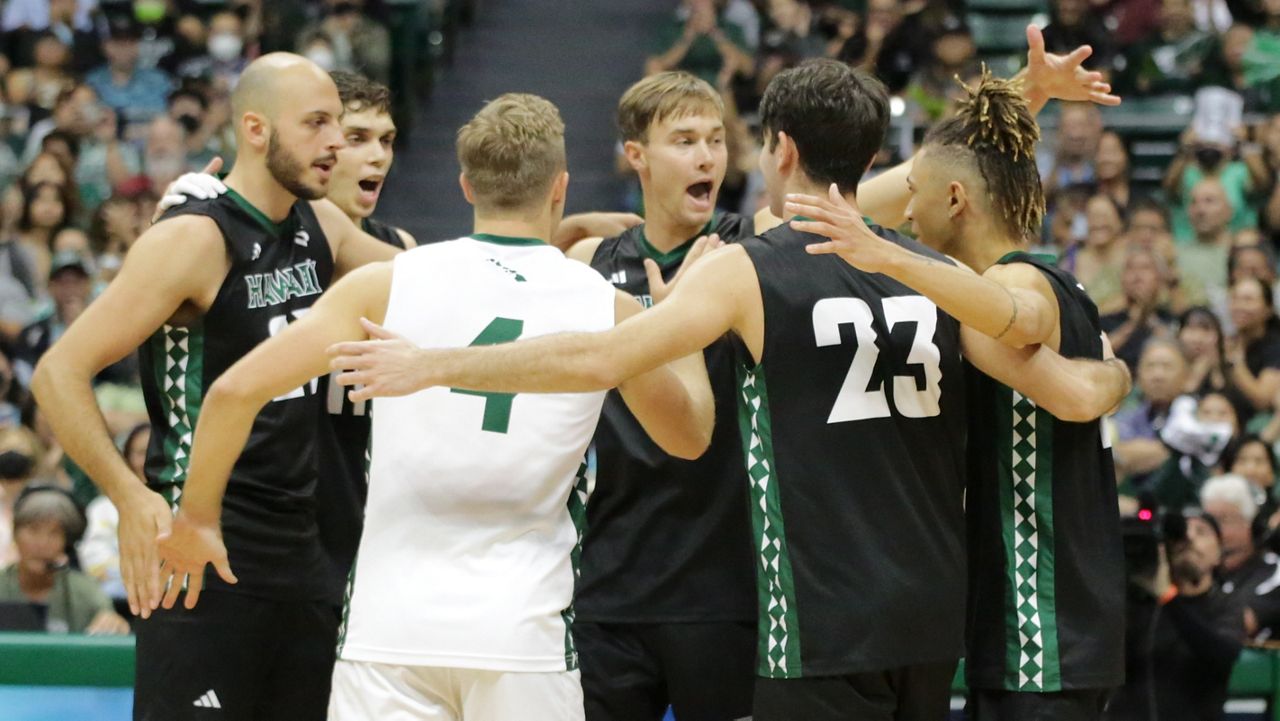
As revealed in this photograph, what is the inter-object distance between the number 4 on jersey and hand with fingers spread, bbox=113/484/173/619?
3.83 ft

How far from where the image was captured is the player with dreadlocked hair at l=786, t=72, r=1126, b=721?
14.6 ft

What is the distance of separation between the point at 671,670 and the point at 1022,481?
1.35m

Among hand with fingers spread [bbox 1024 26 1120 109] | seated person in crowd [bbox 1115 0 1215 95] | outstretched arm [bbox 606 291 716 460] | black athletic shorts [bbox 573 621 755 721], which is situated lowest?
black athletic shorts [bbox 573 621 755 721]

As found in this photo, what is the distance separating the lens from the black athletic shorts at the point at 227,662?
16.8 ft

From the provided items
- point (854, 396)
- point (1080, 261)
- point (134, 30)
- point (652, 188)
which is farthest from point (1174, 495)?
point (134, 30)

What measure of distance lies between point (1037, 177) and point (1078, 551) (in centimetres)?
103

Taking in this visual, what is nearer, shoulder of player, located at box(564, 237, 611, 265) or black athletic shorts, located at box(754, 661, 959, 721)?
black athletic shorts, located at box(754, 661, 959, 721)

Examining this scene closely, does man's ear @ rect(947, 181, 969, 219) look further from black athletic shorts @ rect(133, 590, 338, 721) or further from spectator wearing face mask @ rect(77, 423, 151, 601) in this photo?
spectator wearing face mask @ rect(77, 423, 151, 601)

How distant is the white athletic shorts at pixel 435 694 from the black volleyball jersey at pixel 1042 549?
3.93 ft

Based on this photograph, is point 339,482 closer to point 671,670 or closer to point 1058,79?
point 671,670

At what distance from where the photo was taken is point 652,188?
5.63m


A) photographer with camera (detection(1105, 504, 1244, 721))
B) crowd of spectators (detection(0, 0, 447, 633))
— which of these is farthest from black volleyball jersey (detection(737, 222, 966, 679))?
crowd of spectators (detection(0, 0, 447, 633))

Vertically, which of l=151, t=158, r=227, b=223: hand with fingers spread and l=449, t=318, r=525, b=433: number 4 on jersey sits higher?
l=151, t=158, r=227, b=223: hand with fingers spread

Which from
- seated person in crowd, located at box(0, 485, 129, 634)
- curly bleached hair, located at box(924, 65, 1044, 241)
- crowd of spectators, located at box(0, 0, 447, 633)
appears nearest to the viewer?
curly bleached hair, located at box(924, 65, 1044, 241)
